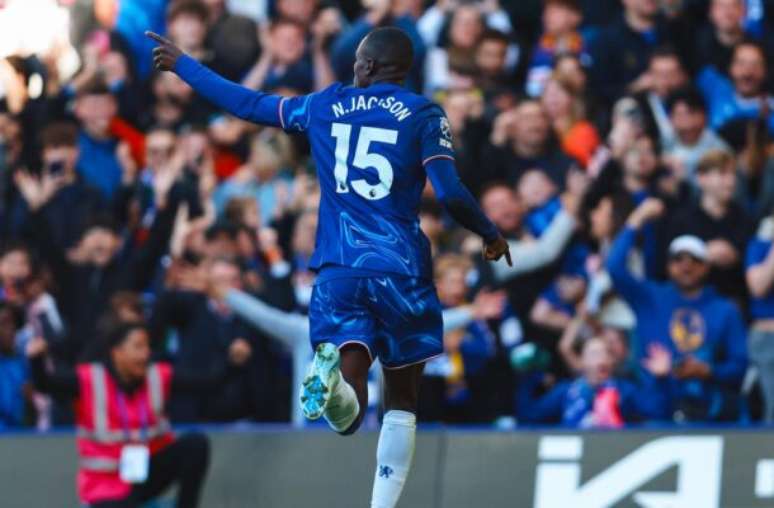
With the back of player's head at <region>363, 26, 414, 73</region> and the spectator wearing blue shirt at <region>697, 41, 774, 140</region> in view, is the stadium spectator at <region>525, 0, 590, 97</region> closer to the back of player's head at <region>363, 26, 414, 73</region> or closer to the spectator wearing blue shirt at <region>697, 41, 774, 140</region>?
the spectator wearing blue shirt at <region>697, 41, 774, 140</region>

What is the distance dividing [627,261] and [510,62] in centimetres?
287

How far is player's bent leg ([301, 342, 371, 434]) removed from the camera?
861cm

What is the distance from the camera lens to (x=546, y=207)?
1409cm

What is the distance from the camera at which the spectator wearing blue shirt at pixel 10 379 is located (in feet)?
44.0

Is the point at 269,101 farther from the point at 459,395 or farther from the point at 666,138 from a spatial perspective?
the point at 666,138

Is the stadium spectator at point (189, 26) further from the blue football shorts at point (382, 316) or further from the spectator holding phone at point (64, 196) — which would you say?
the blue football shorts at point (382, 316)

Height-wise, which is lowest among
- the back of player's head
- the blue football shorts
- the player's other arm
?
the blue football shorts

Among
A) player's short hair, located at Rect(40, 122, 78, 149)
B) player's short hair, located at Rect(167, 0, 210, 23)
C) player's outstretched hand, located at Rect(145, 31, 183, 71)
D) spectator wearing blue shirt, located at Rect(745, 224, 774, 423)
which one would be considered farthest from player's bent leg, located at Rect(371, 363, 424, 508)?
player's short hair, located at Rect(167, 0, 210, 23)

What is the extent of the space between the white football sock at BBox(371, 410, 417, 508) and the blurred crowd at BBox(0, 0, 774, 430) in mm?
3593

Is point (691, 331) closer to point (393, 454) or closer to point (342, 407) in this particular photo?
point (393, 454)

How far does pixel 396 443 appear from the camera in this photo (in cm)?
930

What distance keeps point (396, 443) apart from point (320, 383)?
0.81m

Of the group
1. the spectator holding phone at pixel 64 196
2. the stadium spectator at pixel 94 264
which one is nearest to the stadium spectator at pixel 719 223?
the stadium spectator at pixel 94 264

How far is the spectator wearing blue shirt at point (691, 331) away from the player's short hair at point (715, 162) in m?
0.72
